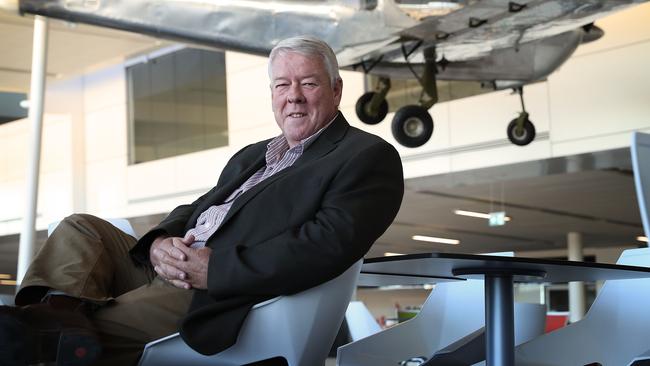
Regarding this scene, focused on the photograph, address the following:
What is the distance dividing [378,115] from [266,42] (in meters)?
1.54

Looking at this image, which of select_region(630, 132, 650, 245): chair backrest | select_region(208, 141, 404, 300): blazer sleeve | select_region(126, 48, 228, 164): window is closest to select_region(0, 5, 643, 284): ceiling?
select_region(126, 48, 228, 164): window

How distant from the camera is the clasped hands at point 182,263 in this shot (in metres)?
1.85

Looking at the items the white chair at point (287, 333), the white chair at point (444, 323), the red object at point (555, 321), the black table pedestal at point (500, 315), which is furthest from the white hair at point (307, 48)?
the red object at point (555, 321)

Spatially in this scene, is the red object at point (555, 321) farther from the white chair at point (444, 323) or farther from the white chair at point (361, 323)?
the white chair at point (444, 323)

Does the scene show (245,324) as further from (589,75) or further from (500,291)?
(589,75)

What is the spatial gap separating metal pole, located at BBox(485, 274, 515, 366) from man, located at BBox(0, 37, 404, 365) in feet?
2.20

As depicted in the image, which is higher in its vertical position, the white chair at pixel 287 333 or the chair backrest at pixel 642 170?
the chair backrest at pixel 642 170

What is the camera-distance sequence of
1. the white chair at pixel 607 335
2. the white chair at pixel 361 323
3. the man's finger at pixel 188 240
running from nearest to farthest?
the man's finger at pixel 188 240
the white chair at pixel 607 335
the white chair at pixel 361 323

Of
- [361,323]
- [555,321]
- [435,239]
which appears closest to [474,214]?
[435,239]

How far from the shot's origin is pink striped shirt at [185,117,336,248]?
2.05 meters

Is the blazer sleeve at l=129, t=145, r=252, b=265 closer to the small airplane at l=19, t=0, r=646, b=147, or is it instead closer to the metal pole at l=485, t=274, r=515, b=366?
the metal pole at l=485, t=274, r=515, b=366

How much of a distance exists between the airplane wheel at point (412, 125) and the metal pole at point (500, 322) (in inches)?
258

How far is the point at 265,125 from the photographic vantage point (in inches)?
547

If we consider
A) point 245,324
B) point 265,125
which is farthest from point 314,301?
point 265,125
